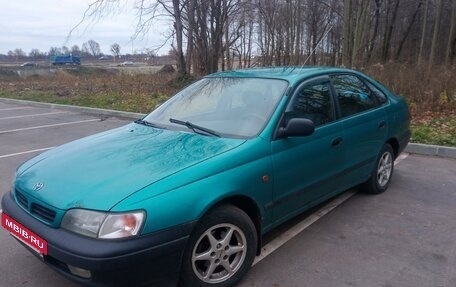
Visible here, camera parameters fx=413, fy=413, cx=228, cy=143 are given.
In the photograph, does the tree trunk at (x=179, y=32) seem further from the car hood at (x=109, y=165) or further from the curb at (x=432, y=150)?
the car hood at (x=109, y=165)

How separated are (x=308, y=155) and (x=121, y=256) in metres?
1.84

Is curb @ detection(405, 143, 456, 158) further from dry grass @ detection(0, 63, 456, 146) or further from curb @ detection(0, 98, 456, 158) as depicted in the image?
dry grass @ detection(0, 63, 456, 146)

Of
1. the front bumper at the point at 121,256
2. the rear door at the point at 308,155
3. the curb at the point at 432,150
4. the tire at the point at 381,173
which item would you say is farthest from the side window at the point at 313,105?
the curb at the point at 432,150

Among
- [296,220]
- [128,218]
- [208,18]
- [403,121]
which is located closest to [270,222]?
[296,220]

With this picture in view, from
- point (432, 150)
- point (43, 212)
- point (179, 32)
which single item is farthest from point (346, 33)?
point (43, 212)

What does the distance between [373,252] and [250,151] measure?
142cm

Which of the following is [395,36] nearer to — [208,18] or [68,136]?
[208,18]

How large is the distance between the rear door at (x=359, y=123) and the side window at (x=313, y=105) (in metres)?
0.18

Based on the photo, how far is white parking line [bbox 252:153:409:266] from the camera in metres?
3.53

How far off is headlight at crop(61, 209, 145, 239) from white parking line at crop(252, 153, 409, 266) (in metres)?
1.27

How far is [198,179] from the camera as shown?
8.85 ft

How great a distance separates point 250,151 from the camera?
10.1 feet

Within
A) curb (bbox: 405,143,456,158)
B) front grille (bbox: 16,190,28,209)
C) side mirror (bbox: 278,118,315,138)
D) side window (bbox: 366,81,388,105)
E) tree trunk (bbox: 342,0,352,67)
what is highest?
tree trunk (bbox: 342,0,352,67)

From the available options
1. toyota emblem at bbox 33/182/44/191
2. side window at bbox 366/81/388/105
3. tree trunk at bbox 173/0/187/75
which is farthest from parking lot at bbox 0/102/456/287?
tree trunk at bbox 173/0/187/75
